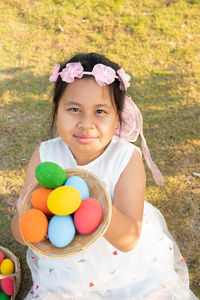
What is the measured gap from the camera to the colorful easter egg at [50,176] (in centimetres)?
134

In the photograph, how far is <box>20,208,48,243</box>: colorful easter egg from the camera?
1259mm

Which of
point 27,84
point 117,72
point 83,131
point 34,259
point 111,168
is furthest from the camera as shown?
point 27,84

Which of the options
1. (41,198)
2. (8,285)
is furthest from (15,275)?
(41,198)

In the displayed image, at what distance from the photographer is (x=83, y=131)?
1553 mm

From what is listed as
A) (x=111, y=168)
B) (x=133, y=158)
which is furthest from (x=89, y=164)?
(x=133, y=158)

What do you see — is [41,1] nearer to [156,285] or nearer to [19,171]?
[19,171]

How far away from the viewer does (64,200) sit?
4.13 ft

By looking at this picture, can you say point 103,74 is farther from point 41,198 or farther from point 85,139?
point 41,198

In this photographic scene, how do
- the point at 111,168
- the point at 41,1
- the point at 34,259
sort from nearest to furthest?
the point at 111,168, the point at 34,259, the point at 41,1

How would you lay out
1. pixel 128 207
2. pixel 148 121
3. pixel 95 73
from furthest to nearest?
1. pixel 148 121
2. pixel 128 207
3. pixel 95 73

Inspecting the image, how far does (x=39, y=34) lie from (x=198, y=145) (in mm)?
2963

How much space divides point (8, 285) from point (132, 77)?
9.19ft

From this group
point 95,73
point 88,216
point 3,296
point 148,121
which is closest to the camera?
point 88,216

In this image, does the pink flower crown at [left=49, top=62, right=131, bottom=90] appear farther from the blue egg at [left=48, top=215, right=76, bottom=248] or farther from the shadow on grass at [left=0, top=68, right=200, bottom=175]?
the shadow on grass at [left=0, top=68, right=200, bottom=175]
